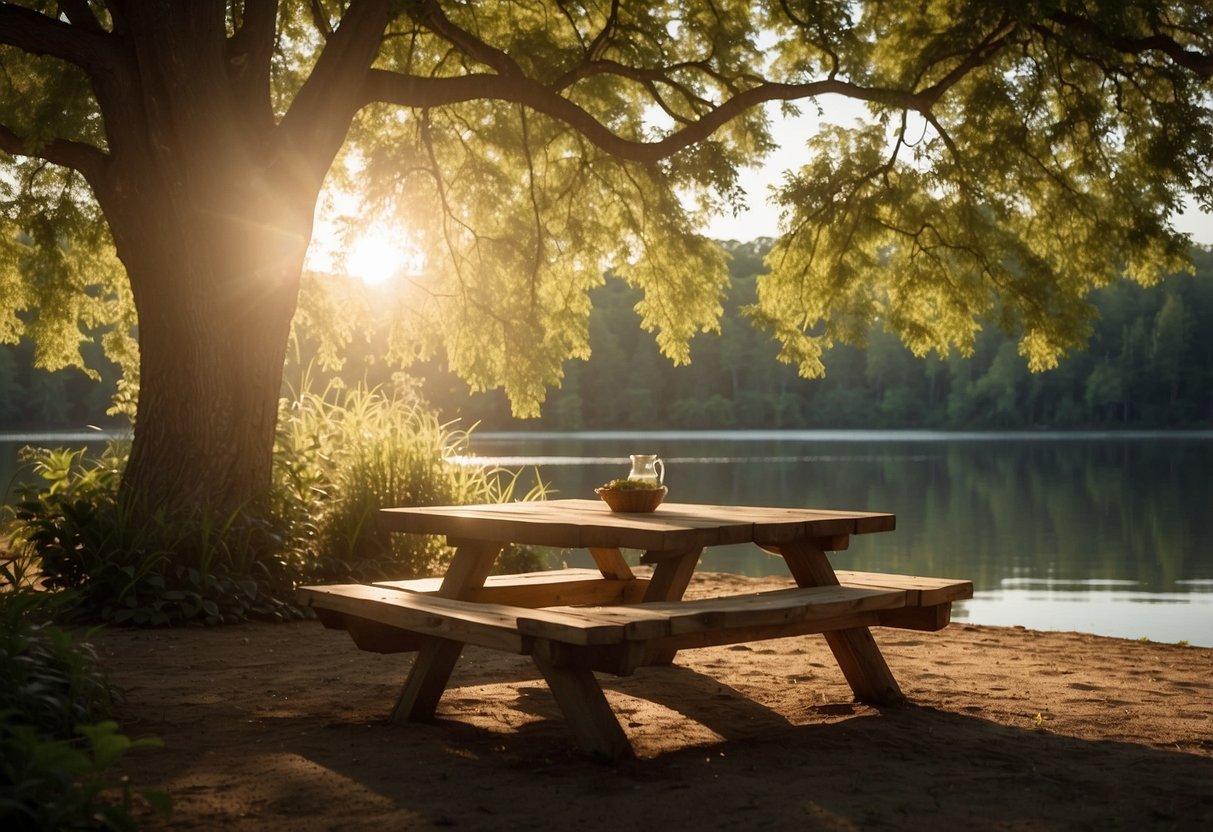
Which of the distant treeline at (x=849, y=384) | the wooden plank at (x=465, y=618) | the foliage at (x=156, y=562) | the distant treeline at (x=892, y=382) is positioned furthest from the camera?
the distant treeline at (x=892, y=382)

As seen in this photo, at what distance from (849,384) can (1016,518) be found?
62.0 meters

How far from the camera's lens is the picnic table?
3.61 m

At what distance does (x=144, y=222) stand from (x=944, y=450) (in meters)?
42.1

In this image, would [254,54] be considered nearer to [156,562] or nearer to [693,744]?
[156,562]

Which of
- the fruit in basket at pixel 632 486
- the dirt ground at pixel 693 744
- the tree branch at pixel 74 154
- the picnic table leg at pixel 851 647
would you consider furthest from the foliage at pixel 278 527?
the picnic table leg at pixel 851 647

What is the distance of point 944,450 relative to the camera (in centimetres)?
4622

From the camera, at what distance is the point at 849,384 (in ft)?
265

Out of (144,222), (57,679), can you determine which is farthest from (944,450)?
(57,679)

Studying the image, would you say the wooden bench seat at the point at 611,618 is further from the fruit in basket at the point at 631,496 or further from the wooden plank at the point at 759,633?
the fruit in basket at the point at 631,496

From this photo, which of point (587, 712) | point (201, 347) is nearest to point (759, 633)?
point (587, 712)

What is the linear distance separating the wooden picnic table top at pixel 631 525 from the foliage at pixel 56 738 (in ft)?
3.89

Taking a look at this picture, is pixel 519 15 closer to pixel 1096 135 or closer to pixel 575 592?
pixel 1096 135

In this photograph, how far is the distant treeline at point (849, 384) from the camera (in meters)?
Result: 64.6

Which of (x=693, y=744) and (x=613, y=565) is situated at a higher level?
(x=613, y=565)
